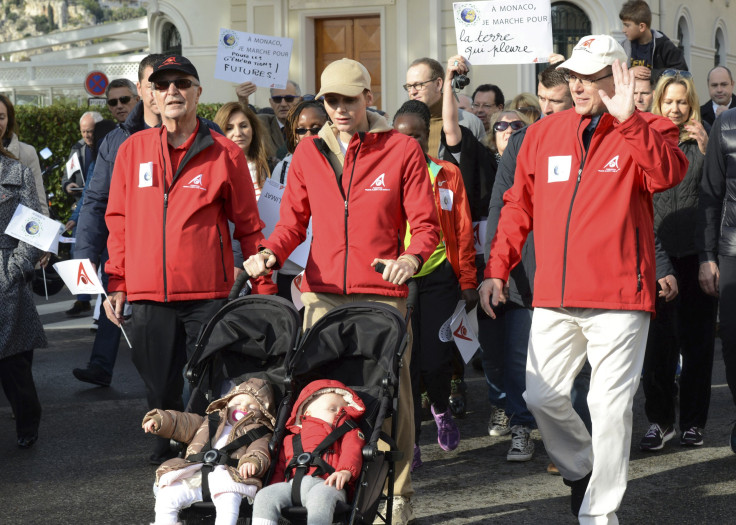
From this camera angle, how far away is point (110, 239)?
611 cm

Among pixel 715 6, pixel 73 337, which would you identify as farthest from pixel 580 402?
pixel 715 6

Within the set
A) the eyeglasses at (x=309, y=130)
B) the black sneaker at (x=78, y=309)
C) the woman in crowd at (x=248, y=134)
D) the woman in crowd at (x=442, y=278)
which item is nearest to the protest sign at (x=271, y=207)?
the woman in crowd at (x=248, y=134)

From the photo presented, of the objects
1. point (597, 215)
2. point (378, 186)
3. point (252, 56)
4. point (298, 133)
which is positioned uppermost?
point (252, 56)

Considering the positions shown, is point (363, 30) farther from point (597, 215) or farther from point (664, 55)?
point (597, 215)

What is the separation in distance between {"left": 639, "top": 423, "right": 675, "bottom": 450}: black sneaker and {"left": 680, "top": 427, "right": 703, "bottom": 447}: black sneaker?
0.12m

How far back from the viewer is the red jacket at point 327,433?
14.3 feet

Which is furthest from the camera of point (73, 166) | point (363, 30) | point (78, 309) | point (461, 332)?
point (363, 30)

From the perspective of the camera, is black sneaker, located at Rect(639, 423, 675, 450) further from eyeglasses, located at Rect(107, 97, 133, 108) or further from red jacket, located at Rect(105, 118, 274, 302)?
eyeglasses, located at Rect(107, 97, 133, 108)

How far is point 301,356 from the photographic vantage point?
4805mm

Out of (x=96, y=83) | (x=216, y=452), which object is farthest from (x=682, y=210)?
(x=96, y=83)

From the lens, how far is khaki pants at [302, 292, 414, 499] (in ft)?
17.3

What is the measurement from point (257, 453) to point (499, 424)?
127 inches

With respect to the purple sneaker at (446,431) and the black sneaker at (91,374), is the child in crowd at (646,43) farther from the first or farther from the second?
the black sneaker at (91,374)

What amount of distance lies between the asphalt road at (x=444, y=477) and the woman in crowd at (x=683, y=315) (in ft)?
0.73
